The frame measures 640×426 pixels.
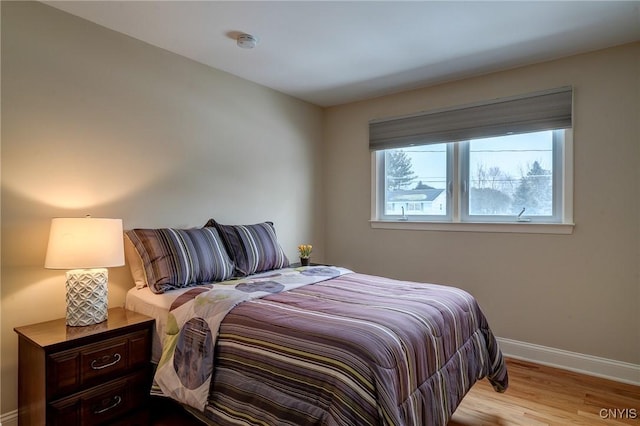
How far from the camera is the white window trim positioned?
279 cm

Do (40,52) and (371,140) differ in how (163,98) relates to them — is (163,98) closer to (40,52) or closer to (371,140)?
(40,52)

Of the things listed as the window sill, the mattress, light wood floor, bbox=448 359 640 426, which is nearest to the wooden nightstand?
the mattress

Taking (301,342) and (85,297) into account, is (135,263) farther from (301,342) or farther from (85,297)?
(301,342)

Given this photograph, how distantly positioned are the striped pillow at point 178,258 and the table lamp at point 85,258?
249 millimetres

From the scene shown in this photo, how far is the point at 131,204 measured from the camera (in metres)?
2.49

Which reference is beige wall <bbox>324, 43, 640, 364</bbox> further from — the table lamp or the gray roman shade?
the table lamp

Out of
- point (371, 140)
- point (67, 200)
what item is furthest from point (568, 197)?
point (67, 200)

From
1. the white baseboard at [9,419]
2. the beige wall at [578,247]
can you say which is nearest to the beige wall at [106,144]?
the white baseboard at [9,419]

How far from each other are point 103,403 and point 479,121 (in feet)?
10.8

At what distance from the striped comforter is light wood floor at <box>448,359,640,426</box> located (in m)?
0.35

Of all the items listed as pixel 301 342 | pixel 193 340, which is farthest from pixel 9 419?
pixel 301 342

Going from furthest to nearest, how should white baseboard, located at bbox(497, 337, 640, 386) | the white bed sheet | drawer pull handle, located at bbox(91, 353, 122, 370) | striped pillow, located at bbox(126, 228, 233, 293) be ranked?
white baseboard, located at bbox(497, 337, 640, 386) → striped pillow, located at bbox(126, 228, 233, 293) → the white bed sheet → drawer pull handle, located at bbox(91, 353, 122, 370)

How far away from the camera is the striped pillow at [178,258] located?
2240mm

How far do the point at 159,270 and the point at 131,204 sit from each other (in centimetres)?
57
